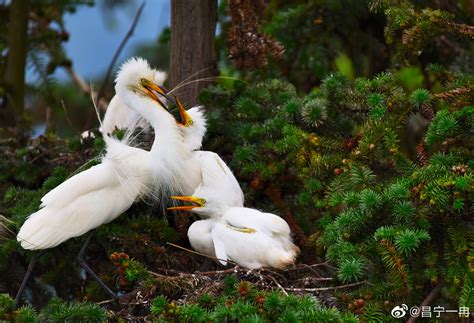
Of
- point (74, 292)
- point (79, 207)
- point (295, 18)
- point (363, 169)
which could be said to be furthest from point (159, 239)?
point (295, 18)

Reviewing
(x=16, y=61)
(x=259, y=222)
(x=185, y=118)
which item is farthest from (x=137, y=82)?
(x=16, y=61)

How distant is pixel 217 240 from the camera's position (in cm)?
357

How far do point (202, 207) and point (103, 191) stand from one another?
44cm

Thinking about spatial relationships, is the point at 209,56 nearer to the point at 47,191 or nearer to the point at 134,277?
the point at 47,191

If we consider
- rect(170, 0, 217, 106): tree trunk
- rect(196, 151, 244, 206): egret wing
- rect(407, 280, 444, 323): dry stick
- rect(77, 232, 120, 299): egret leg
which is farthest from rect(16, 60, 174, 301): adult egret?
rect(407, 280, 444, 323): dry stick

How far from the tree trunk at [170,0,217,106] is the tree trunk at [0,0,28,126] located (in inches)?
49.4

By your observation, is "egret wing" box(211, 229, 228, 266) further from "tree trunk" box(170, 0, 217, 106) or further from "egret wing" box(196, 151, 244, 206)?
"tree trunk" box(170, 0, 217, 106)

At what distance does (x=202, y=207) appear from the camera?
3.76 meters

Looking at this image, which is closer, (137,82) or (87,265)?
(87,265)

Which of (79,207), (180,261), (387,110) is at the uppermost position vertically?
(387,110)

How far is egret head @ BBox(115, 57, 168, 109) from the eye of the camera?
13.6ft

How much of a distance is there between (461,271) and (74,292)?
87.4 inches

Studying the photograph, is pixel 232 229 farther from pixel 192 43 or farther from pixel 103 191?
pixel 192 43

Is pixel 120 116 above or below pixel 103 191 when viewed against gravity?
above
